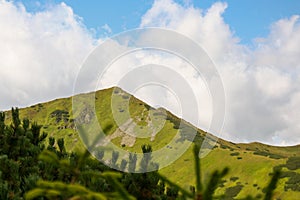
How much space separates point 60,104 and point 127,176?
638ft

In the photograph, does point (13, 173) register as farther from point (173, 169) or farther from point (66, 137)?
point (66, 137)

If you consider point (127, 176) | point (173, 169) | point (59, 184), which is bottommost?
point (59, 184)

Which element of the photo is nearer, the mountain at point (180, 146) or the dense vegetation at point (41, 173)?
the dense vegetation at point (41, 173)

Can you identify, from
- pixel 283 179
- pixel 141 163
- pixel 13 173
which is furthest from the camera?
pixel 283 179

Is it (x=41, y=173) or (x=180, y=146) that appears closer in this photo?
(x=41, y=173)

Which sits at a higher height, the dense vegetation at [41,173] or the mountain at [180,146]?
the mountain at [180,146]

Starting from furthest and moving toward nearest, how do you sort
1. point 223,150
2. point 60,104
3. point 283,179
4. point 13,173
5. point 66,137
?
point 60,104 < point 66,137 < point 223,150 < point 283,179 < point 13,173

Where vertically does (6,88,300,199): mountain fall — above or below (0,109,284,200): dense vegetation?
above

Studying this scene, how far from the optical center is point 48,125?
181000 mm

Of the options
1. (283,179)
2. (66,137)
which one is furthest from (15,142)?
(66,137)

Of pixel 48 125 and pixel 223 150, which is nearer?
pixel 223 150

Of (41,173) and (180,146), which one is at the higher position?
(180,146)

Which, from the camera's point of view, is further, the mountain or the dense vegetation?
the mountain

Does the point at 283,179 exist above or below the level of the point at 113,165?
above
